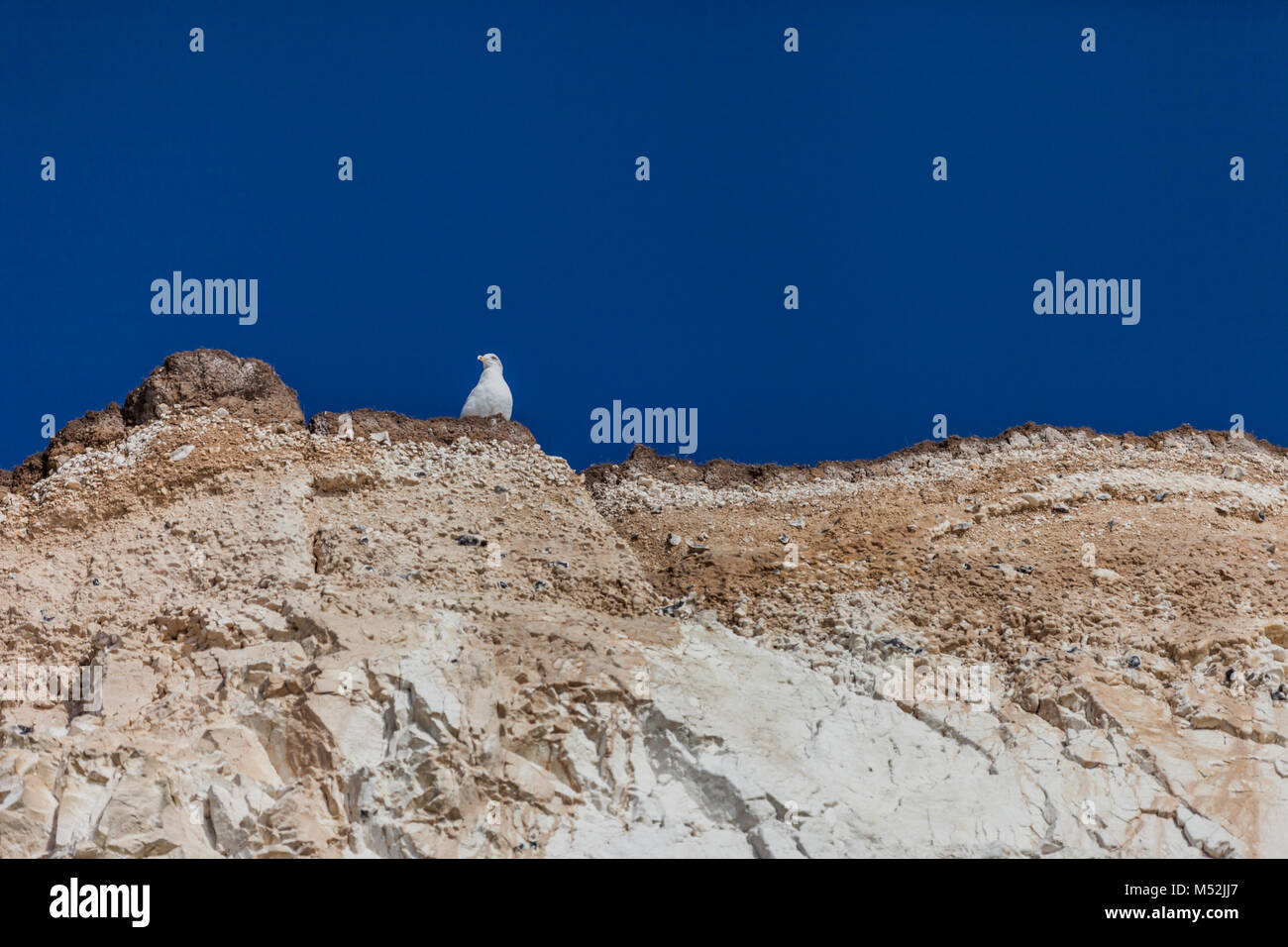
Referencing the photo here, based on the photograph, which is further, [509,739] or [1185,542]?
[1185,542]

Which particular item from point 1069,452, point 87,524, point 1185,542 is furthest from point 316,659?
point 1069,452

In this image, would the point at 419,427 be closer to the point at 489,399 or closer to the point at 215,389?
the point at 489,399

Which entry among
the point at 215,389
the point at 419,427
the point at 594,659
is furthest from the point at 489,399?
the point at 594,659

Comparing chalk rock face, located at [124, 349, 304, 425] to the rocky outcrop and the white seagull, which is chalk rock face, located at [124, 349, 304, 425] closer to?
the rocky outcrop

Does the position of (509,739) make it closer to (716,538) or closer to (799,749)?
(799,749)

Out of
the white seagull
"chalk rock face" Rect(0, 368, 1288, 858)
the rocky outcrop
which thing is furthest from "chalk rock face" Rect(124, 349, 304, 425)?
the white seagull

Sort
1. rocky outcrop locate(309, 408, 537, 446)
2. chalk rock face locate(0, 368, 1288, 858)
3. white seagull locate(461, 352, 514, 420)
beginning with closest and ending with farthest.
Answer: chalk rock face locate(0, 368, 1288, 858)
rocky outcrop locate(309, 408, 537, 446)
white seagull locate(461, 352, 514, 420)
